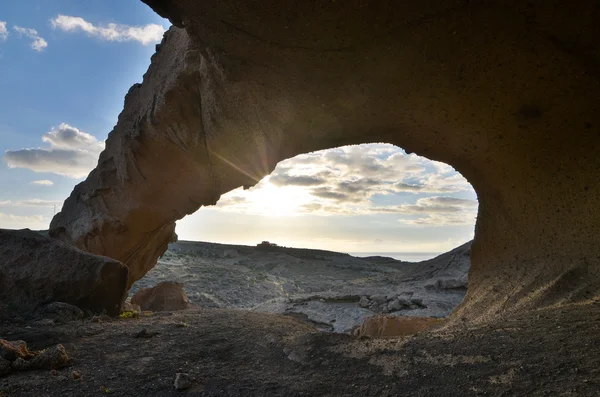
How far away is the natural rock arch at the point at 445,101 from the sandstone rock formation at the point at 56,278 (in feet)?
6.70

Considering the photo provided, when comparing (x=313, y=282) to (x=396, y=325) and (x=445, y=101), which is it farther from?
(x=445, y=101)

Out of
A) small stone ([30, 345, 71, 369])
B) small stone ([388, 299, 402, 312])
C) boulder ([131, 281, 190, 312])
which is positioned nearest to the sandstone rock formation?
small stone ([30, 345, 71, 369])

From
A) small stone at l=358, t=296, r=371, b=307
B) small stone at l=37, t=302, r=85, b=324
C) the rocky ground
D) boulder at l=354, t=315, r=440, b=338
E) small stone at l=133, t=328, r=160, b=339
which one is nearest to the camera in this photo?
small stone at l=133, t=328, r=160, b=339

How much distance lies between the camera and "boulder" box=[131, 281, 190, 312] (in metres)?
8.91

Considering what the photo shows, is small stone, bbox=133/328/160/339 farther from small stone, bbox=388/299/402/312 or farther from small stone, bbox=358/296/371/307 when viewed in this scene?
small stone, bbox=358/296/371/307

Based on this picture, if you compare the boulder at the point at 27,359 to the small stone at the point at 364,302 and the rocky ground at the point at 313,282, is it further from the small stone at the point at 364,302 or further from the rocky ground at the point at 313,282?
the small stone at the point at 364,302

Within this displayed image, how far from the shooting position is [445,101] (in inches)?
143

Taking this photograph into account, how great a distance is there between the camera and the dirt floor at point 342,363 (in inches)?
81.5

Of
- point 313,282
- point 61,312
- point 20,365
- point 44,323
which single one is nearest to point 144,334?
point 20,365

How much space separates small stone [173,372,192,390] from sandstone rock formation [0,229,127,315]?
2.88 meters

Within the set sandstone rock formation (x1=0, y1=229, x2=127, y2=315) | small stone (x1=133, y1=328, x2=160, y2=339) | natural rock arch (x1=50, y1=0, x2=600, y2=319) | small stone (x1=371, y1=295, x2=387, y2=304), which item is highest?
natural rock arch (x1=50, y1=0, x2=600, y2=319)

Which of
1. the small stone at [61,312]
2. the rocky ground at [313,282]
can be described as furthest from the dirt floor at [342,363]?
the rocky ground at [313,282]

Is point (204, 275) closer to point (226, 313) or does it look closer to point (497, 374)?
point (226, 313)

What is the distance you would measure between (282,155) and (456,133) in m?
2.14
